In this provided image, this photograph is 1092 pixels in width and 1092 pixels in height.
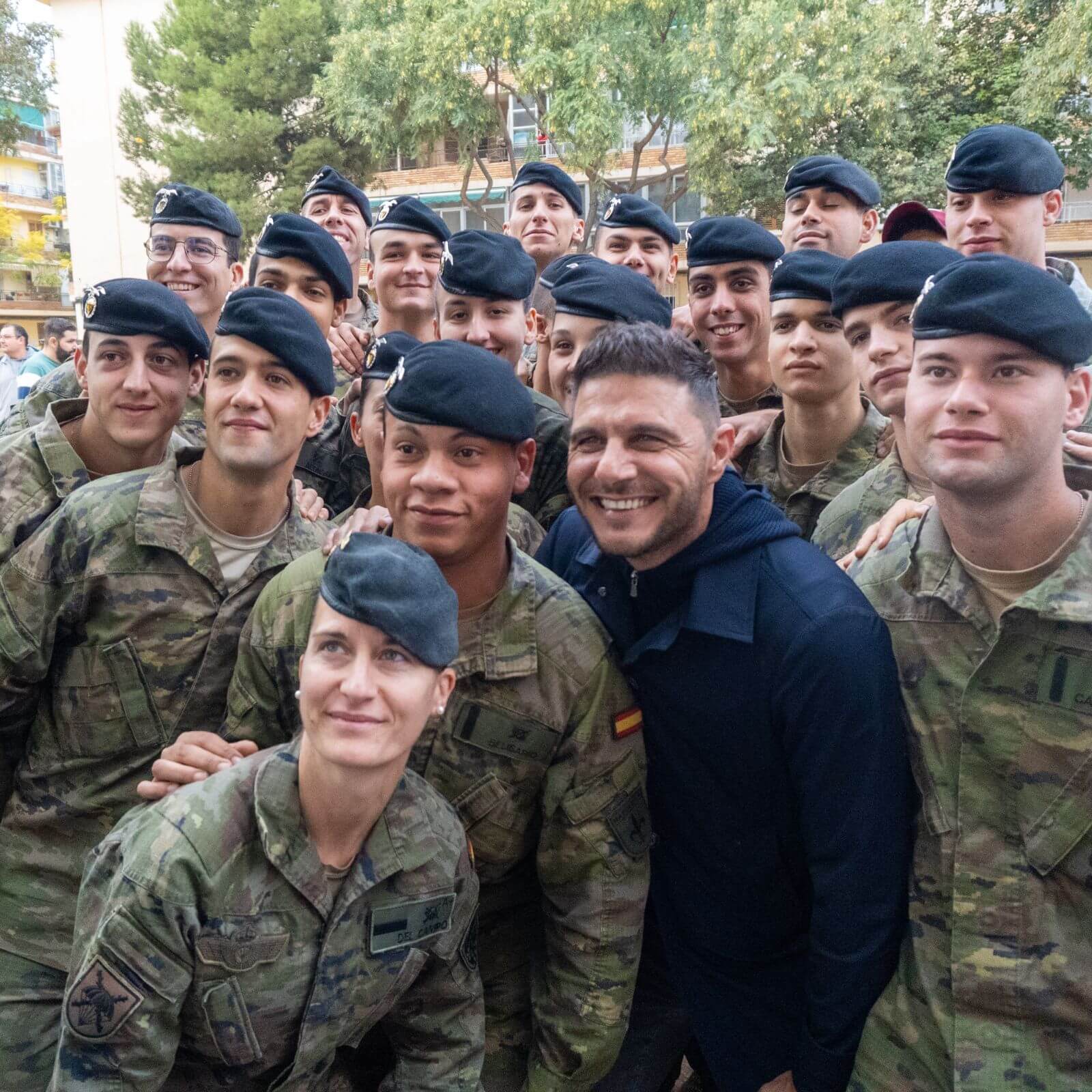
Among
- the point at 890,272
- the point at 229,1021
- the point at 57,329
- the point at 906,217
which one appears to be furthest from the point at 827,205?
the point at 57,329

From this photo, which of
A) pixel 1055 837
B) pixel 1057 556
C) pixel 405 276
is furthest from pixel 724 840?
pixel 405 276

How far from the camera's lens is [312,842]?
8.66ft

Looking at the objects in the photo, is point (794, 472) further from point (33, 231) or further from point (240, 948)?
point (33, 231)

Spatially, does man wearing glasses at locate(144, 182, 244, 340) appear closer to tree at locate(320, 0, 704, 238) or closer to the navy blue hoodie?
the navy blue hoodie

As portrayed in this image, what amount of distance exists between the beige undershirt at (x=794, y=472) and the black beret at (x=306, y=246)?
218 cm

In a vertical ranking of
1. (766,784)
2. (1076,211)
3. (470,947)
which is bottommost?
(470,947)

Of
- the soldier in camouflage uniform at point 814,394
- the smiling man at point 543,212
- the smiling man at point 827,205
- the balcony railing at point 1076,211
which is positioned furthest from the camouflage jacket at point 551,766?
the balcony railing at point 1076,211

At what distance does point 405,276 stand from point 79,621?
274cm

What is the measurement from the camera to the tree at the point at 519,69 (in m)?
17.4

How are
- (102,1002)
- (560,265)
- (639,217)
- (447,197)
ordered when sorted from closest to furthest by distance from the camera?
(102,1002) < (560,265) < (639,217) < (447,197)

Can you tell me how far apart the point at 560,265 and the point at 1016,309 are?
2.58 metres

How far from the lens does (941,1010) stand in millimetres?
2590

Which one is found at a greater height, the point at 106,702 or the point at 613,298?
the point at 613,298

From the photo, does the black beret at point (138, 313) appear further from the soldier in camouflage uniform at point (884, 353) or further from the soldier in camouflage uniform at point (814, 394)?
the soldier in camouflage uniform at point (884, 353)
